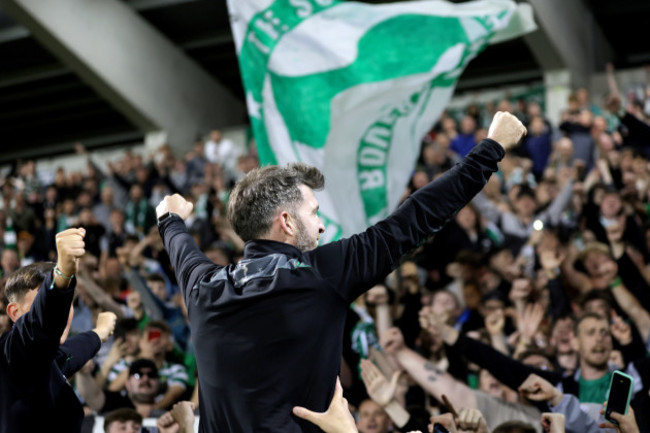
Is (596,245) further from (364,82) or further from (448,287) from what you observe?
(364,82)

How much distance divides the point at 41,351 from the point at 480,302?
4685 mm

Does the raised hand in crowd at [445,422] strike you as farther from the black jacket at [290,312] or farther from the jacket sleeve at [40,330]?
the jacket sleeve at [40,330]

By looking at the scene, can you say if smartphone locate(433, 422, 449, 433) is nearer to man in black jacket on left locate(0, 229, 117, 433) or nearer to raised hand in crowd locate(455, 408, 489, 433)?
raised hand in crowd locate(455, 408, 489, 433)

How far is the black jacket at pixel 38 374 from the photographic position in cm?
343

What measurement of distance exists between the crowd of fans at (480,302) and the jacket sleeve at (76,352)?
1.62ft

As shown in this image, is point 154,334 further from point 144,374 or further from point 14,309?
point 14,309

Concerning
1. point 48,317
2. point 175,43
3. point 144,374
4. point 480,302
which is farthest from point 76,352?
point 175,43

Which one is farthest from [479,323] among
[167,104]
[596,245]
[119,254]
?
[167,104]

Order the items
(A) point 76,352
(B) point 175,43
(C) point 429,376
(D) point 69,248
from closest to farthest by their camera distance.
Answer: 1. (D) point 69,248
2. (A) point 76,352
3. (C) point 429,376
4. (B) point 175,43

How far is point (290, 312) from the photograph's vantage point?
9.93 ft

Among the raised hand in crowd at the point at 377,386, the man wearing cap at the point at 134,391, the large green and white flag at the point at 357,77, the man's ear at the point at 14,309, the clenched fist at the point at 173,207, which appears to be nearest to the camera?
the clenched fist at the point at 173,207

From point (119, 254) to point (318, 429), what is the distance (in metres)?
6.89

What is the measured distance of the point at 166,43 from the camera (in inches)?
712

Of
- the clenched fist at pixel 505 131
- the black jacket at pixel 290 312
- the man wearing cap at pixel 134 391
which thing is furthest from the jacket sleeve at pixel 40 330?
the man wearing cap at pixel 134 391
